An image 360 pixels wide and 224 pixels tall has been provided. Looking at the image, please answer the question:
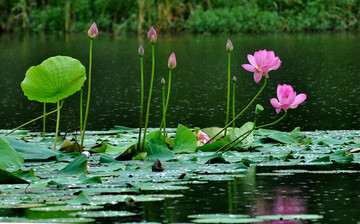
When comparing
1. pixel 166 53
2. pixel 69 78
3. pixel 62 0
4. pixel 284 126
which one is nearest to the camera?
pixel 69 78

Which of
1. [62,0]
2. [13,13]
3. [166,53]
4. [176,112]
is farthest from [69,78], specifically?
[13,13]

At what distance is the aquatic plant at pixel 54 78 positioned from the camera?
465 cm

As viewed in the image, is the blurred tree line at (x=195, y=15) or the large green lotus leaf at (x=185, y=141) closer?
the large green lotus leaf at (x=185, y=141)

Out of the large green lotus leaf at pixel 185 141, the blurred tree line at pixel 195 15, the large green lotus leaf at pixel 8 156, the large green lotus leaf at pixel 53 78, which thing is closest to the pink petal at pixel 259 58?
the large green lotus leaf at pixel 185 141

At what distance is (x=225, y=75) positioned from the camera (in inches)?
492

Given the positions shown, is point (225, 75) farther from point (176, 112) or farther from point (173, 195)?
point (173, 195)

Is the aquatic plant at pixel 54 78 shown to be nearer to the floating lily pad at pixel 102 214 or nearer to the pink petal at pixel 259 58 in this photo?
the pink petal at pixel 259 58

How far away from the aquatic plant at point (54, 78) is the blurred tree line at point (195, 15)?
714 inches

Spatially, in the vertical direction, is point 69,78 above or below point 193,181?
above

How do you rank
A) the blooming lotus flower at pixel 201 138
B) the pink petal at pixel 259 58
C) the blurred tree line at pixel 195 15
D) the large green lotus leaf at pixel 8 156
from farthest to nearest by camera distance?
1. the blurred tree line at pixel 195 15
2. the blooming lotus flower at pixel 201 138
3. the pink petal at pixel 259 58
4. the large green lotus leaf at pixel 8 156

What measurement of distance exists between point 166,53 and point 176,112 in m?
8.52

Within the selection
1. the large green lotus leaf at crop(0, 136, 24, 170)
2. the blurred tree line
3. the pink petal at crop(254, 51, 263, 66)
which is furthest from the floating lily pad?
the blurred tree line

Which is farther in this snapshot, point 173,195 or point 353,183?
point 353,183

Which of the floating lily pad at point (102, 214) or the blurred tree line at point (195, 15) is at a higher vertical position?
the floating lily pad at point (102, 214)
